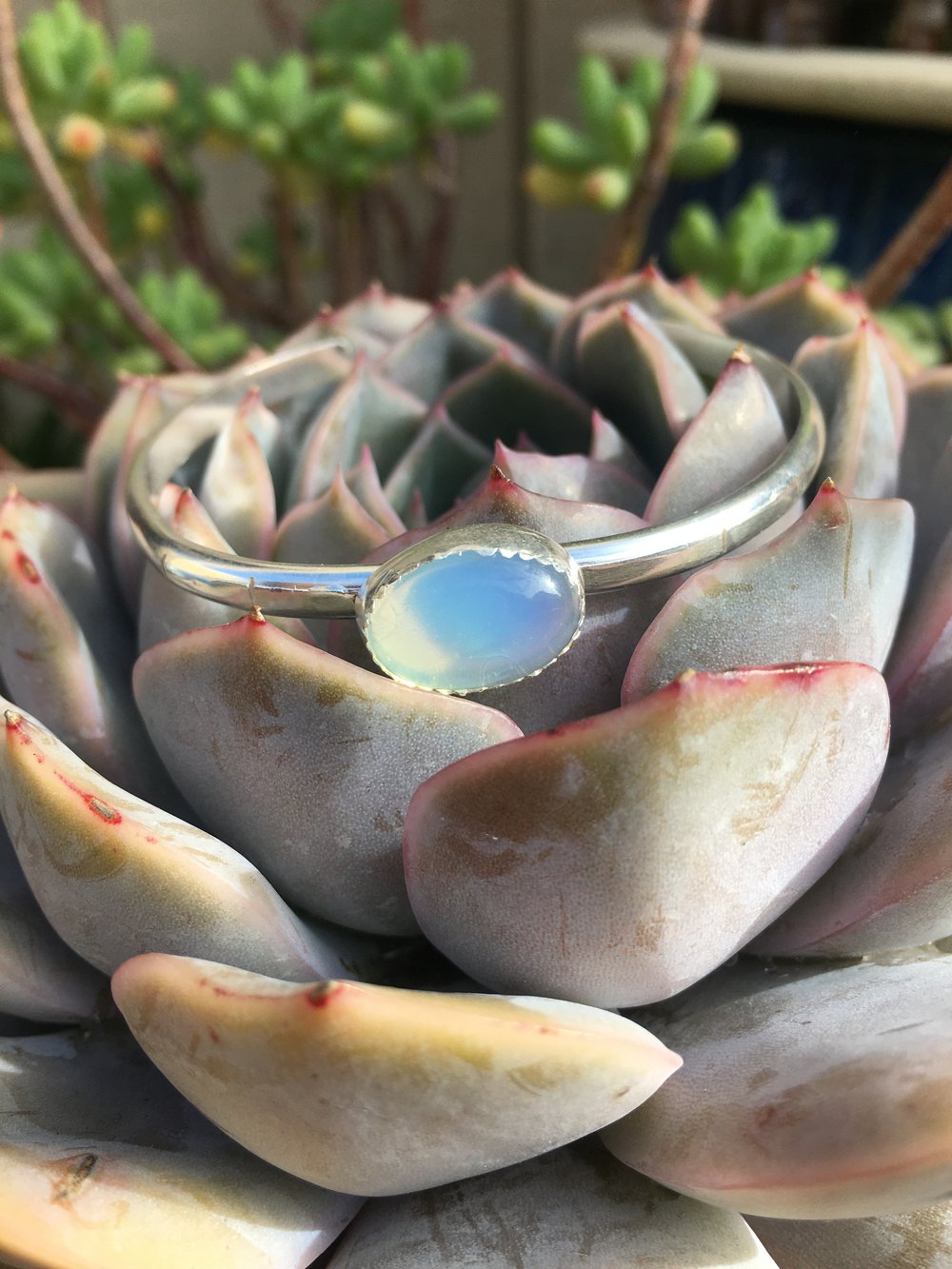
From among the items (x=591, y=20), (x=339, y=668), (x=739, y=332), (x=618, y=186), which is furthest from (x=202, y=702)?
(x=591, y=20)

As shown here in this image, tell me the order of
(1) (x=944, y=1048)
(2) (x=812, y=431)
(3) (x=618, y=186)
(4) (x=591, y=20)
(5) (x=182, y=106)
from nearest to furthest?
(1) (x=944, y=1048) → (2) (x=812, y=431) → (3) (x=618, y=186) → (5) (x=182, y=106) → (4) (x=591, y=20)

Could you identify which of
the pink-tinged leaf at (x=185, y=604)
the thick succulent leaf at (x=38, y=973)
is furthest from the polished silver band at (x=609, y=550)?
the thick succulent leaf at (x=38, y=973)

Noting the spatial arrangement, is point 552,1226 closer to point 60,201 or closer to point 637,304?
point 637,304

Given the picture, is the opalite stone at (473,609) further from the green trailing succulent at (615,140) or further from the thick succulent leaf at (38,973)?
the green trailing succulent at (615,140)

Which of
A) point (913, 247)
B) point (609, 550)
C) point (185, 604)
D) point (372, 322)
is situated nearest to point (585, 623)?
point (609, 550)

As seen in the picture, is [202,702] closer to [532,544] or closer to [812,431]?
[532,544]
